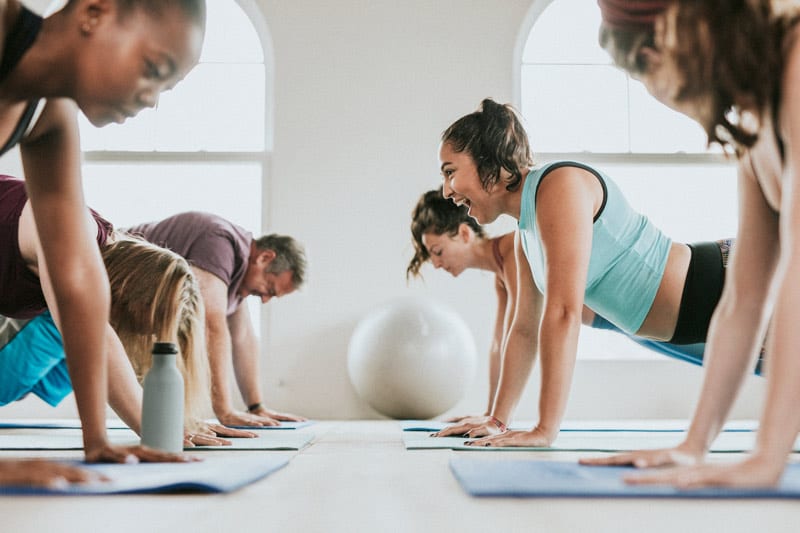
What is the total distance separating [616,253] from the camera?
188 centimetres

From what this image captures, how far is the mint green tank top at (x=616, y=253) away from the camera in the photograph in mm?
1803

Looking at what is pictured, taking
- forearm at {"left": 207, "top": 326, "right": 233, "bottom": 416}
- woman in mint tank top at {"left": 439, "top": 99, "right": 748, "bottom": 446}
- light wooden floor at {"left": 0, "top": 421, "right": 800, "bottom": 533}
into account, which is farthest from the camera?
forearm at {"left": 207, "top": 326, "right": 233, "bottom": 416}

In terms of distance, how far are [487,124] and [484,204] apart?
8.2 inches

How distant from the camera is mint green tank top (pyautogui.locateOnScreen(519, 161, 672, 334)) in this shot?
5.91 ft

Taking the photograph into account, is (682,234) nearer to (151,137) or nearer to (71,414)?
(151,137)

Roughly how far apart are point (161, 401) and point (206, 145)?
3.41 m

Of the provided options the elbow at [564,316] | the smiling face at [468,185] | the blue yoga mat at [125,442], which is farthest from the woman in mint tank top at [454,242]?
the elbow at [564,316]

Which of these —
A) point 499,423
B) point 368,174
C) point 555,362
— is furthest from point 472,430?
point 368,174

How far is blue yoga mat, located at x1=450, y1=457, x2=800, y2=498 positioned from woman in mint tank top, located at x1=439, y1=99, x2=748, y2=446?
0.48 meters

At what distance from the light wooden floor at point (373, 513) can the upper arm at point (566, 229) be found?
653 mm

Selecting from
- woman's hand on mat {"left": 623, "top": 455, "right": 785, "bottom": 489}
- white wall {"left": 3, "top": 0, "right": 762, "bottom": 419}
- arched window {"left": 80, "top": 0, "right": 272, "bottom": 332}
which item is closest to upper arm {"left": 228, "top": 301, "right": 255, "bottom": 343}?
white wall {"left": 3, "top": 0, "right": 762, "bottom": 419}

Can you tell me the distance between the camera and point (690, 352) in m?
2.20

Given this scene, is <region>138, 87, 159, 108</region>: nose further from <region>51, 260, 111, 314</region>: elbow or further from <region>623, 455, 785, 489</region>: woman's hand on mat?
<region>623, 455, 785, 489</region>: woman's hand on mat

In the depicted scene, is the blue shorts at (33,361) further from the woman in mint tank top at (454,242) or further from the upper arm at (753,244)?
the upper arm at (753,244)
